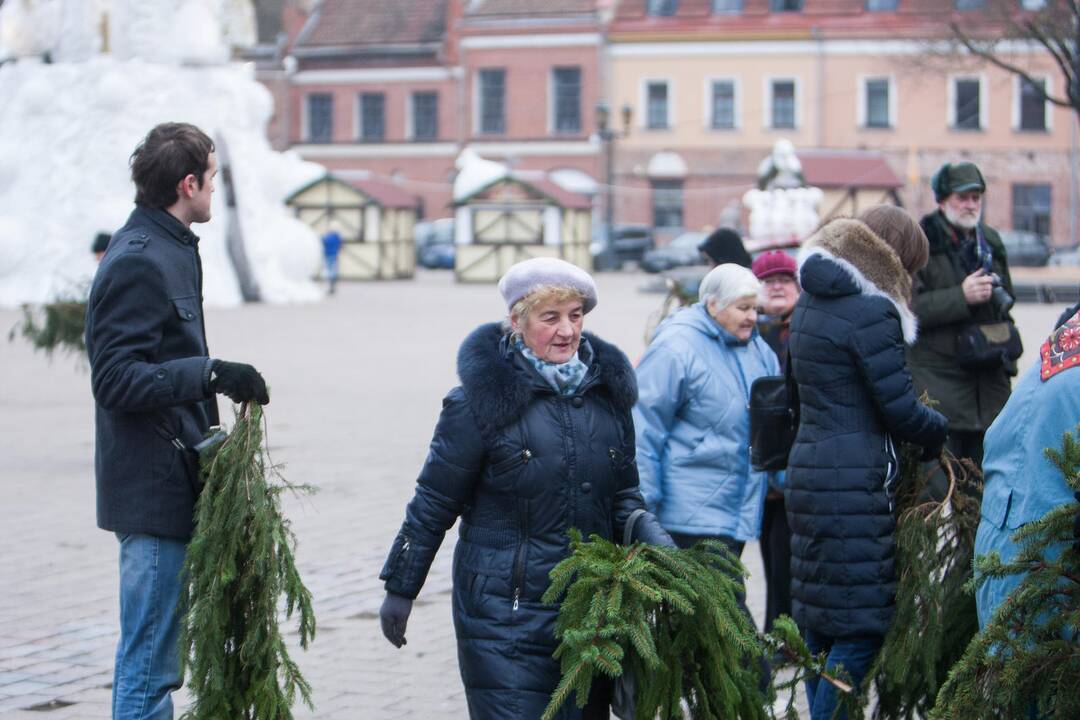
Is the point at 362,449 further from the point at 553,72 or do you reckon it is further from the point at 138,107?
the point at 553,72

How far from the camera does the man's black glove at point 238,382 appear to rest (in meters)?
4.28

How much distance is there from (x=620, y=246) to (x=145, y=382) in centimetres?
4773

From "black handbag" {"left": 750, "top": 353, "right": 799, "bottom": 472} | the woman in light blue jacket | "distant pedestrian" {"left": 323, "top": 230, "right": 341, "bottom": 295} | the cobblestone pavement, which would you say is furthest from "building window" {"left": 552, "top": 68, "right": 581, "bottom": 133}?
"black handbag" {"left": 750, "top": 353, "right": 799, "bottom": 472}

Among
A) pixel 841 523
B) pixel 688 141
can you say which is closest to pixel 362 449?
pixel 841 523

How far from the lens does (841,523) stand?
5.07m

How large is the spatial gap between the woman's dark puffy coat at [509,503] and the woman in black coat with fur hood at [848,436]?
101 centimetres

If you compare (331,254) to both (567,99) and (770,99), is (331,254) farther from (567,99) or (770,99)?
(770,99)

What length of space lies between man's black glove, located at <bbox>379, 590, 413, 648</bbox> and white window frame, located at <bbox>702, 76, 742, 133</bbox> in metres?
54.6

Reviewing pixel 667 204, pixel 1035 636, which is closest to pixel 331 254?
pixel 667 204

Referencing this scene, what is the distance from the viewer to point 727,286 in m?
5.92

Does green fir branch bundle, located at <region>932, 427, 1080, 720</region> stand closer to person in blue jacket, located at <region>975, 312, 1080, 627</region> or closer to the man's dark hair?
person in blue jacket, located at <region>975, 312, 1080, 627</region>

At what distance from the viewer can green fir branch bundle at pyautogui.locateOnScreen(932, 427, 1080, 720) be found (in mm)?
3268

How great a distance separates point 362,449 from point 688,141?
46.9 m

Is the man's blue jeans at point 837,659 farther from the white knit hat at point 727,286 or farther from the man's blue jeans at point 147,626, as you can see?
the man's blue jeans at point 147,626
